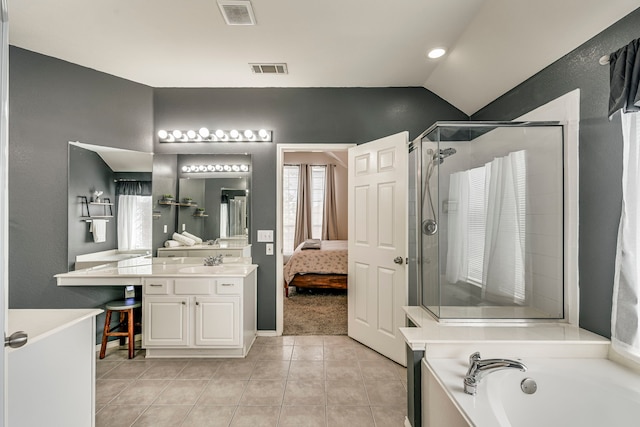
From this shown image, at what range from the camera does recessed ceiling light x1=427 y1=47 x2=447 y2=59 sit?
8.30 feet

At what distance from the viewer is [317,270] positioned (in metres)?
4.60

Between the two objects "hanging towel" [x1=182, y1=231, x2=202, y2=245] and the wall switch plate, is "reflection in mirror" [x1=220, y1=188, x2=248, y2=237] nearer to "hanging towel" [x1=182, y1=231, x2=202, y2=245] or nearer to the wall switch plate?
the wall switch plate

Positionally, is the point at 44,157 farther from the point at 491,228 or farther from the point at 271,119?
the point at 491,228

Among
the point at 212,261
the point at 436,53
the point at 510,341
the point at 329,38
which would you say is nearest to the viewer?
the point at 510,341

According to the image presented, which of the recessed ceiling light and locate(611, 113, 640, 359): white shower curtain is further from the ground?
the recessed ceiling light

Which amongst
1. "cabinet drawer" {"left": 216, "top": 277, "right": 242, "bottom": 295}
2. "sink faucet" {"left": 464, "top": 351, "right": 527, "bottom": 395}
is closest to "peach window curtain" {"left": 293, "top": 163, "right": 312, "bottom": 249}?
"cabinet drawer" {"left": 216, "top": 277, "right": 242, "bottom": 295}

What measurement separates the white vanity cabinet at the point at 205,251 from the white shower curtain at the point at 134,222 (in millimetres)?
206

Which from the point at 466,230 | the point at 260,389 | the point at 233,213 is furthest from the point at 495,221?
the point at 233,213

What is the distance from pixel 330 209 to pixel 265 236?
3.76 metres

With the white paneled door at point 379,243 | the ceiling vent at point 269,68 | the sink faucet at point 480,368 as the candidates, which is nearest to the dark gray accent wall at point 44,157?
the ceiling vent at point 269,68

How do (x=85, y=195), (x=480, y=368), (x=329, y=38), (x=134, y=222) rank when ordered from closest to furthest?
(x=480, y=368) → (x=329, y=38) → (x=85, y=195) → (x=134, y=222)

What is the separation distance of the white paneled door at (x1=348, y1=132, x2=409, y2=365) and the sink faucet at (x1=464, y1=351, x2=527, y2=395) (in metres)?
1.23

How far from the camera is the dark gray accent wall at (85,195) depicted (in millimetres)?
2775

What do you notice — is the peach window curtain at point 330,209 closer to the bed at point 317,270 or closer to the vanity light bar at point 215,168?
the bed at point 317,270
